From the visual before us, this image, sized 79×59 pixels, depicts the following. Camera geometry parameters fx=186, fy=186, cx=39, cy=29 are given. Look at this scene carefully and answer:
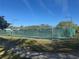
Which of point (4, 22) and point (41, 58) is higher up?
point (4, 22)

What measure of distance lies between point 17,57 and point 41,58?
1.45m

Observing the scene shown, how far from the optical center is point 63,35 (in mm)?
31969

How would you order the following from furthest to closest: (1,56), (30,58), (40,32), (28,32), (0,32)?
(0,32), (28,32), (40,32), (1,56), (30,58)

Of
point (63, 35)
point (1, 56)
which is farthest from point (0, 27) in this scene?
point (1, 56)

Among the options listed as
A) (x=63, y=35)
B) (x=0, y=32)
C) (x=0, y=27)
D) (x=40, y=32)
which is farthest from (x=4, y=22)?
(x=63, y=35)

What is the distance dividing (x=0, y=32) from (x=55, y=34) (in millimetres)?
26398

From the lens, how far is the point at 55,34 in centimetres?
3084

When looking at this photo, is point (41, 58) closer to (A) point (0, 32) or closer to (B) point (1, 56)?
(B) point (1, 56)

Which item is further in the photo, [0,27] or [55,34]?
[0,27]

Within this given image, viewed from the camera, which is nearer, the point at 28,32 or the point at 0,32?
the point at 28,32

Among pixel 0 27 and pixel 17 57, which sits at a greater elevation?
pixel 0 27

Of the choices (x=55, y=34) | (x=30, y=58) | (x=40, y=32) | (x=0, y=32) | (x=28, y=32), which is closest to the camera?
(x=30, y=58)

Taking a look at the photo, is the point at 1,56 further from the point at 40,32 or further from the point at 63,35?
the point at 40,32

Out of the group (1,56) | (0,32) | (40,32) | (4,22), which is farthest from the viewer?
(4,22)
